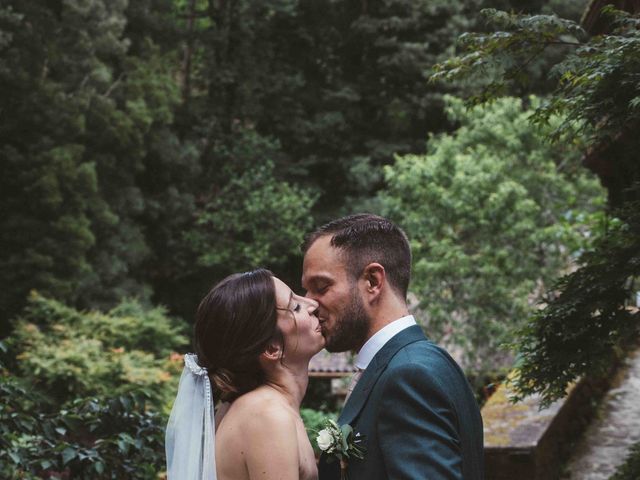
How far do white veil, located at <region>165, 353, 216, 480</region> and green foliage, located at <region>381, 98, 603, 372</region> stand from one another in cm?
1176

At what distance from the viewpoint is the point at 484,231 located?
15.3 m

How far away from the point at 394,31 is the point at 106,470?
2309 centimetres

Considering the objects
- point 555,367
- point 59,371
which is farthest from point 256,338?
point 59,371

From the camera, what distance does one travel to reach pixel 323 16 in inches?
1069

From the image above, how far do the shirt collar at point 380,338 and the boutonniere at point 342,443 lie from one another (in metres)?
0.22

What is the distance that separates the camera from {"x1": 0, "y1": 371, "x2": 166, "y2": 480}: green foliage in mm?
4355

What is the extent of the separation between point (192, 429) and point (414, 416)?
853 millimetres

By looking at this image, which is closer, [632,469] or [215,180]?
[632,469]

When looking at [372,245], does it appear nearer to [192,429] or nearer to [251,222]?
[192,429]

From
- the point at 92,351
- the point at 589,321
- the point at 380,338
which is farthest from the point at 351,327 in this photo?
the point at 92,351

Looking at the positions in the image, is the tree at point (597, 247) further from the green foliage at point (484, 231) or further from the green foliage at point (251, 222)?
the green foliage at point (251, 222)

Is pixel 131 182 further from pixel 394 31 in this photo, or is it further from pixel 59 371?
pixel 394 31

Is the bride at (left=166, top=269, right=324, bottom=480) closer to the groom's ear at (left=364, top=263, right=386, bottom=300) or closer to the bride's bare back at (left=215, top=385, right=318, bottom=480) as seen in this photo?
the bride's bare back at (left=215, top=385, right=318, bottom=480)

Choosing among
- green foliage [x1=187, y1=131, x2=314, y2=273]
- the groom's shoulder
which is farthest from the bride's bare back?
green foliage [x1=187, y1=131, x2=314, y2=273]
